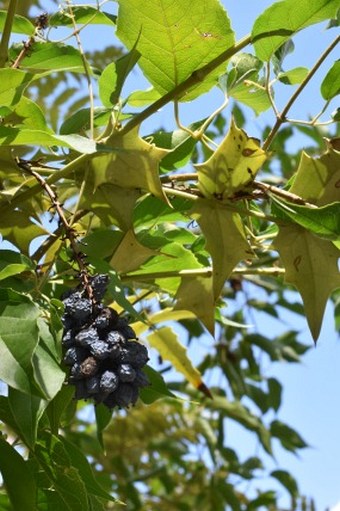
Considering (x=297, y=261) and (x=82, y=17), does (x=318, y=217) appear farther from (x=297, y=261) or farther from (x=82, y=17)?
(x=82, y=17)

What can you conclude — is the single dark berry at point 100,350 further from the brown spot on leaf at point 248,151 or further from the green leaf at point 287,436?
the green leaf at point 287,436

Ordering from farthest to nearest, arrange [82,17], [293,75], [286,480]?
[286,480] → [82,17] → [293,75]

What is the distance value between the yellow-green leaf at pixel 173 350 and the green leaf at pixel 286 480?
4.32 ft

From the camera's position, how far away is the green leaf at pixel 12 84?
0.76m

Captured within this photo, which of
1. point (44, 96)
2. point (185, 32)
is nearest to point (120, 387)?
point (185, 32)

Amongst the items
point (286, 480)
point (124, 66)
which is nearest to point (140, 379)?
point (124, 66)

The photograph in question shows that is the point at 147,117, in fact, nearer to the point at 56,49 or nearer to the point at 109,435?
the point at 56,49

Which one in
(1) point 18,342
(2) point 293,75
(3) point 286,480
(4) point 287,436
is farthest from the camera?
(3) point 286,480

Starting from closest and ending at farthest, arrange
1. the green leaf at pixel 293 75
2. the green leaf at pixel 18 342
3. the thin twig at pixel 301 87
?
1. the green leaf at pixel 18 342
2. the thin twig at pixel 301 87
3. the green leaf at pixel 293 75

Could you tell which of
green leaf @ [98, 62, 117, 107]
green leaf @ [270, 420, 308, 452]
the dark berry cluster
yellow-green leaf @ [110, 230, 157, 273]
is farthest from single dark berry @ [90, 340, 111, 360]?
green leaf @ [270, 420, 308, 452]

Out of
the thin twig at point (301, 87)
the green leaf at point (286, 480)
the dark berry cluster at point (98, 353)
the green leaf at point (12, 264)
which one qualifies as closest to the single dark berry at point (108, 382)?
the dark berry cluster at point (98, 353)

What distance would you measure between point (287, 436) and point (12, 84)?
63.3 inches

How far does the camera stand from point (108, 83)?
811 mm

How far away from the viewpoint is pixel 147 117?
710mm
